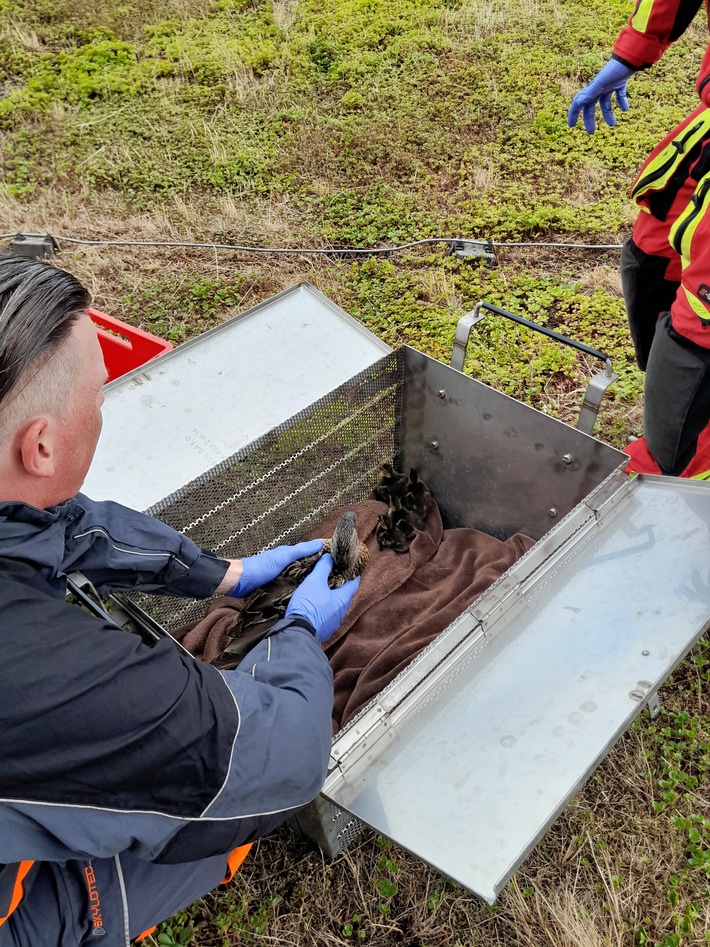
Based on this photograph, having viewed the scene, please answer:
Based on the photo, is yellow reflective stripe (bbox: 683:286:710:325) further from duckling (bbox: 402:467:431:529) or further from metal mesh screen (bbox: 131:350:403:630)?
duckling (bbox: 402:467:431:529)

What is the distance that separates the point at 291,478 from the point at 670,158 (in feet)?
5.42

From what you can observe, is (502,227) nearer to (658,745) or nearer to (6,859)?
(658,745)

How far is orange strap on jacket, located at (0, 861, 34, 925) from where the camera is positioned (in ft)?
4.58

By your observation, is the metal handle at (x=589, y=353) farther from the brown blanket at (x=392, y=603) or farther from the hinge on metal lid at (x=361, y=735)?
the hinge on metal lid at (x=361, y=735)

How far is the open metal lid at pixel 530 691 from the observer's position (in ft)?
5.21

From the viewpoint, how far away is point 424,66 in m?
6.07

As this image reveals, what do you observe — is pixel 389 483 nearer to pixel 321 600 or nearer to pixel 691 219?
pixel 321 600

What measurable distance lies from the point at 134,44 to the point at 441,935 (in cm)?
711

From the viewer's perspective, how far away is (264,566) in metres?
2.42

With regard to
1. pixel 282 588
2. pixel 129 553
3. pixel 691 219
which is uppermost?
pixel 691 219

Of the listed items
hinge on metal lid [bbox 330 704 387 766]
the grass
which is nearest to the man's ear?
hinge on metal lid [bbox 330 704 387 766]

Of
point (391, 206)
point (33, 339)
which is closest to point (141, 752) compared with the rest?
point (33, 339)

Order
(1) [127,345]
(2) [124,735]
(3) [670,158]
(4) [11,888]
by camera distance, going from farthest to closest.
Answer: (1) [127,345], (3) [670,158], (4) [11,888], (2) [124,735]

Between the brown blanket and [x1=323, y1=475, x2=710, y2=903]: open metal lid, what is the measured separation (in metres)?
0.47
